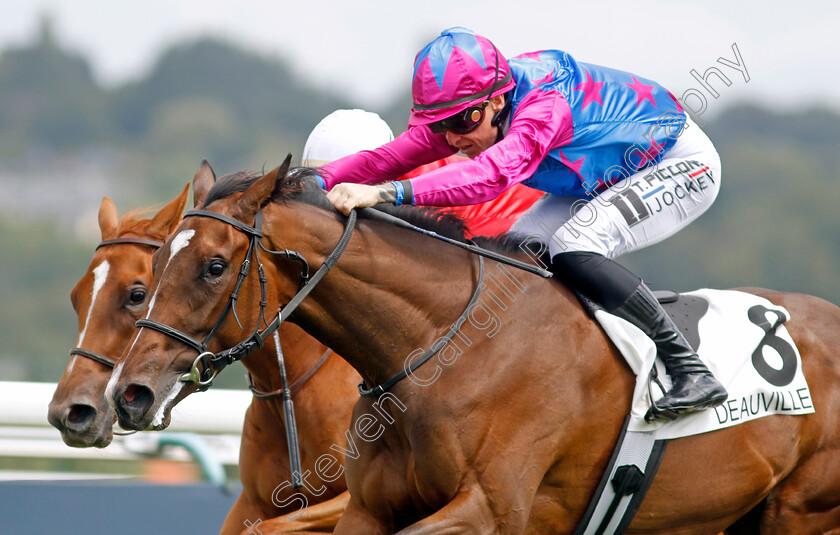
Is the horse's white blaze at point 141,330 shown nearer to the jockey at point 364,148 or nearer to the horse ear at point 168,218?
the horse ear at point 168,218

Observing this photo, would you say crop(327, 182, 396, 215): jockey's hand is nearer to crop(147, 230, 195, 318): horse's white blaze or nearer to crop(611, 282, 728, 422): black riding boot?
crop(147, 230, 195, 318): horse's white blaze

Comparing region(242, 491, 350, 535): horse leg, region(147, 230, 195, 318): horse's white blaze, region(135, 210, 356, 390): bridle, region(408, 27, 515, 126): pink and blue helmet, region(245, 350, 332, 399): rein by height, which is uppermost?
region(408, 27, 515, 126): pink and blue helmet

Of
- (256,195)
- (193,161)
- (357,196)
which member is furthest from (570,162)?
(193,161)

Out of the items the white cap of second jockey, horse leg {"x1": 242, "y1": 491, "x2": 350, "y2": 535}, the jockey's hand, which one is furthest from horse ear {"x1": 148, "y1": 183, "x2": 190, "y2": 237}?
the jockey's hand

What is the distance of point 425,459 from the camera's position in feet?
9.40

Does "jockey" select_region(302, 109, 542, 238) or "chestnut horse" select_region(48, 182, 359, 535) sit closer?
"chestnut horse" select_region(48, 182, 359, 535)

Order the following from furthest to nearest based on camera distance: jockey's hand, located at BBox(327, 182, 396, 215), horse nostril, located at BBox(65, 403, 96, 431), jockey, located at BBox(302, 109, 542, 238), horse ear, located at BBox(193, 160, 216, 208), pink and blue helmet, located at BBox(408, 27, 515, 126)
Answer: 1. jockey, located at BBox(302, 109, 542, 238)
2. horse nostril, located at BBox(65, 403, 96, 431)
3. horse ear, located at BBox(193, 160, 216, 208)
4. pink and blue helmet, located at BBox(408, 27, 515, 126)
5. jockey's hand, located at BBox(327, 182, 396, 215)

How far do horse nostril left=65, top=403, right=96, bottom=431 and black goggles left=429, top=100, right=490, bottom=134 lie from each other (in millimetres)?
1592

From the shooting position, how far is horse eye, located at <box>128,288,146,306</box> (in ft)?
12.5

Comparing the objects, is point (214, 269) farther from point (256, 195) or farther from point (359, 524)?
point (359, 524)

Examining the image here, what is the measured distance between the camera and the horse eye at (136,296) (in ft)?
12.5

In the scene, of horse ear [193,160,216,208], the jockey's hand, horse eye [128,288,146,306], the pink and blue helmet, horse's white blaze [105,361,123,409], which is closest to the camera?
horse's white blaze [105,361,123,409]

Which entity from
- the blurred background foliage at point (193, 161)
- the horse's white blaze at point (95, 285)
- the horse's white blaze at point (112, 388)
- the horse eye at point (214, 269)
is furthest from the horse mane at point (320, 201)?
the blurred background foliage at point (193, 161)

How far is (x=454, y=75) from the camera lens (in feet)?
10.1
